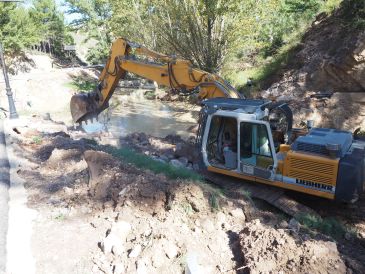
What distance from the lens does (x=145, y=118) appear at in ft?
61.4

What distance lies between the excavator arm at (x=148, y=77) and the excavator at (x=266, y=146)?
0.08 feet

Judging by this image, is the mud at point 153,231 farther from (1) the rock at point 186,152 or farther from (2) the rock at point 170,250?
(1) the rock at point 186,152

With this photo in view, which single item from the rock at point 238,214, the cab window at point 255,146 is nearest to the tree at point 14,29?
the cab window at point 255,146

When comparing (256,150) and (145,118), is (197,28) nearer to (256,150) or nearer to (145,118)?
(145,118)

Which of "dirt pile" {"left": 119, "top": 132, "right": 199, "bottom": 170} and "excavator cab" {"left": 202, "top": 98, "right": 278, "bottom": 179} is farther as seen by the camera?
"dirt pile" {"left": 119, "top": 132, "right": 199, "bottom": 170}

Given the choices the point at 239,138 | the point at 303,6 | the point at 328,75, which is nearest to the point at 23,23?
the point at 303,6

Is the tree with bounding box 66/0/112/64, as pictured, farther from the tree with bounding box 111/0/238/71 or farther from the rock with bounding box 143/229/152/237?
the rock with bounding box 143/229/152/237

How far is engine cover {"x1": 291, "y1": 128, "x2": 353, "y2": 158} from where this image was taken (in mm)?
5996

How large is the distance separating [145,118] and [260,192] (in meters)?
12.3

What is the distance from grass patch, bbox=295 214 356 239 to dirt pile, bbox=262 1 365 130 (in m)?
5.44

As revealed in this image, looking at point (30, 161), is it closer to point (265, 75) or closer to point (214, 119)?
point (214, 119)

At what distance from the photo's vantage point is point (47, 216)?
5250mm

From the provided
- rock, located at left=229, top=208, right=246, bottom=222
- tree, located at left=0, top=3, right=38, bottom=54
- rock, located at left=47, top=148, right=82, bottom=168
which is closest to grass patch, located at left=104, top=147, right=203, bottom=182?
rock, located at left=47, top=148, right=82, bottom=168

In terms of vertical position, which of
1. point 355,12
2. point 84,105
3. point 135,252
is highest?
point 355,12
